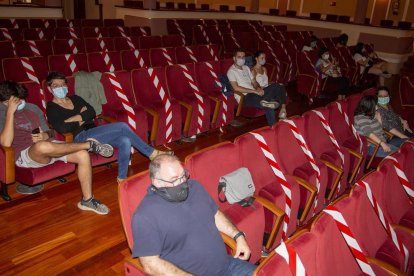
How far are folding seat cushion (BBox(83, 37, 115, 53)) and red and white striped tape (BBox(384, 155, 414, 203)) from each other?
4705 mm

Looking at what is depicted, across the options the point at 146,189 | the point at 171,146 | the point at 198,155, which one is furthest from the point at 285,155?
the point at 171,146

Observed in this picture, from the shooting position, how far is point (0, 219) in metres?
2.67

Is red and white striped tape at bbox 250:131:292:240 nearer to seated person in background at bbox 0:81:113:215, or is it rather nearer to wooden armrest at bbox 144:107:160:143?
seated person in background at bbox 0:81:113:215

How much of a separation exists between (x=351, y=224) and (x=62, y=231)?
1.98m

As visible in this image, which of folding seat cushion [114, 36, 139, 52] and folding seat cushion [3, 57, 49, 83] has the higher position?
folding seat cushion [114, 36, 139, 52]

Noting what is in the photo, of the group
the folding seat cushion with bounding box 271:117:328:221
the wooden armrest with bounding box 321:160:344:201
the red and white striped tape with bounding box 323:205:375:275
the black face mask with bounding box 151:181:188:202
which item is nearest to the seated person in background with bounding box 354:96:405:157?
the wooden armrest with bounding box 321:160:344:201

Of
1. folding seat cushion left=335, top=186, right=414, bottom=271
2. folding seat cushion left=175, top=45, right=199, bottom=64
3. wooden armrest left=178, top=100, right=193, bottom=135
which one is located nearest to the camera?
folding seat cushion left=335, top=186, right=414, bottom=271

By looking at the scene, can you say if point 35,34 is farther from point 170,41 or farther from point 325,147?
point 325,147

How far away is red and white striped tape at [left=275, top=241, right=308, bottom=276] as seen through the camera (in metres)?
1.51

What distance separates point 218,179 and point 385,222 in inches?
43.7

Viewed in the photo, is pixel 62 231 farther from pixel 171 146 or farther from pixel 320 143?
pixel 320 143

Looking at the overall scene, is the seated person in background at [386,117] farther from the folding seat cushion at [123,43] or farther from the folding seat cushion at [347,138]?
the folding seat cushion at [123,43]

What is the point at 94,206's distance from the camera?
285 centimetres

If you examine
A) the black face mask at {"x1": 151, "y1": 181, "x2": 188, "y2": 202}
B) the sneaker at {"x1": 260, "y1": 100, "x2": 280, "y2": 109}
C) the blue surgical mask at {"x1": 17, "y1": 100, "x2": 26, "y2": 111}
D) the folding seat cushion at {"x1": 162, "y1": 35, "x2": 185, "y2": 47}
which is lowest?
the sneaker at {"x1": 260, "y1": 100, "x2": 280, "y2": 109}
